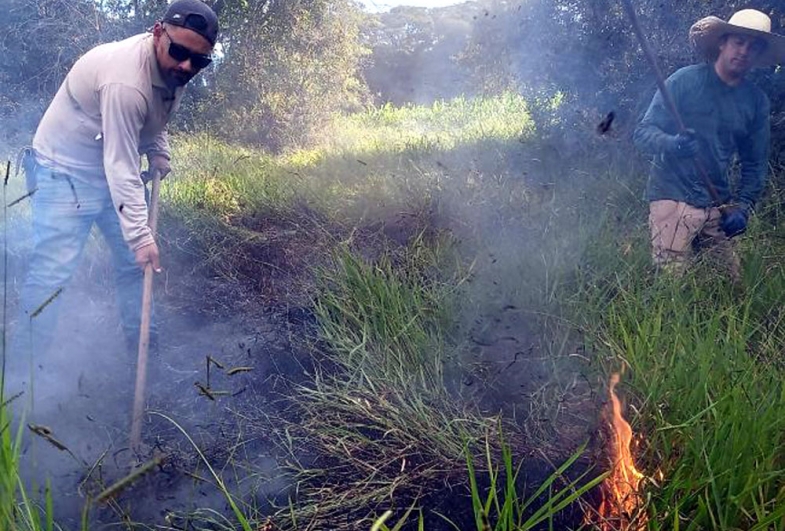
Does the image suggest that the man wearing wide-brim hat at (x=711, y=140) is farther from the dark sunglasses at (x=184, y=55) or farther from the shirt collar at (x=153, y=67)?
the shirt collar at (x=153, y=67)

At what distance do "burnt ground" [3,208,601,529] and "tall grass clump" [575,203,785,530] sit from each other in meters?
0.21

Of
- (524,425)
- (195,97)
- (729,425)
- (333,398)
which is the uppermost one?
(729,425)

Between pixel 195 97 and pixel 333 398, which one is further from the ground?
pixel 333 398

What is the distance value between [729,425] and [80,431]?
2.57 m

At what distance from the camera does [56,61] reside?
9.09 meters

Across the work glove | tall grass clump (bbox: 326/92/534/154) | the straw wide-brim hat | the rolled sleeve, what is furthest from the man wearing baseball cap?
tall grass clump (bbox: 326/92/534/154)

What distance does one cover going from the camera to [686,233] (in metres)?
3.56

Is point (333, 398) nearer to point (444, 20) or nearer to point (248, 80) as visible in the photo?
point (248, 80)

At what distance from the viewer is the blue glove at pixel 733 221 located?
3.44m

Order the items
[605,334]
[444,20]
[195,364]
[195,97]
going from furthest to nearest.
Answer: [444,20] → [195,97] → [195,364] → [605,334]

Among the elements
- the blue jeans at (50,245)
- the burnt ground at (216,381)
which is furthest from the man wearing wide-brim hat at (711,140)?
the blue jeans at (50,245)

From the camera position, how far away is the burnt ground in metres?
2.38

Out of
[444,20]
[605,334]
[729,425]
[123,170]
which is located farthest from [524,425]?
[444,20]

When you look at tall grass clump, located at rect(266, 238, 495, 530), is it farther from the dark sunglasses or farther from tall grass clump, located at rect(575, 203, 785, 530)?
the dark sunglasses
